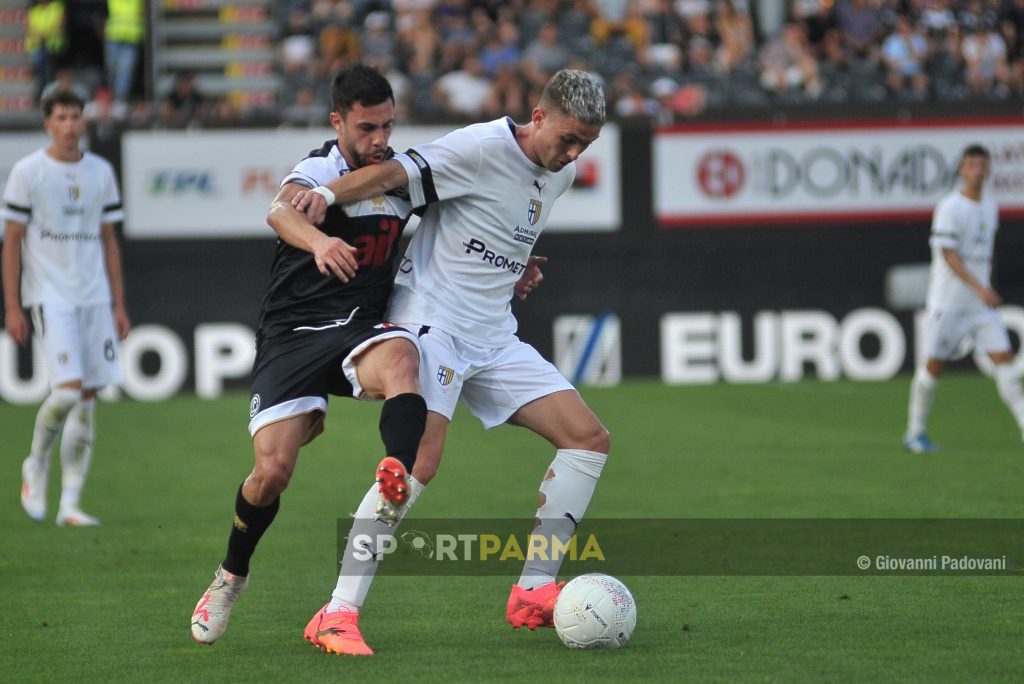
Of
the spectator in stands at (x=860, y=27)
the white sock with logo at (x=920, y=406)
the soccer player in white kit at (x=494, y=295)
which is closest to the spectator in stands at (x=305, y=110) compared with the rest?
the spectator in stands at (x=860, y=27)

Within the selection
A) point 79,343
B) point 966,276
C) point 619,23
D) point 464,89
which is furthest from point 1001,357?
point 619,23

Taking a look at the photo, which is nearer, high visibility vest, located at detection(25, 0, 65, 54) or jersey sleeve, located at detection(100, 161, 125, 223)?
jersey sleeve, located at detection(100, 161, 125, 223)

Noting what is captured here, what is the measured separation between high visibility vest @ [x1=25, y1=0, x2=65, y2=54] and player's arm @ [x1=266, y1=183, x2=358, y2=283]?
16949mm

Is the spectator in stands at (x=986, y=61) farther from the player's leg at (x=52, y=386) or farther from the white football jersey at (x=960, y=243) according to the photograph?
the player's leg at (x=52, y=386)

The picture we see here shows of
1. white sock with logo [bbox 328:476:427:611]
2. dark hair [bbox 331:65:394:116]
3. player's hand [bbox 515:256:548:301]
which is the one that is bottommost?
white sock with logo [bbox 328:476:427:611]

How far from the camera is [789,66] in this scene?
20.2 metres

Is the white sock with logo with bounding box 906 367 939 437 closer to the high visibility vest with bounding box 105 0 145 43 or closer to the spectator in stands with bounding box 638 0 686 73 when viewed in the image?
the spectator in stands with bounding box 638 0 686 73

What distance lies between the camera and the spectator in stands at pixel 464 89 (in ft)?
64.3

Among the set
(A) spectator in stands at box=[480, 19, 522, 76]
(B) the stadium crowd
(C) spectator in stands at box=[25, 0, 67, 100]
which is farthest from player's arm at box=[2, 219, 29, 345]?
(C) spectator in stands at box=[25, 0, 67, 100]

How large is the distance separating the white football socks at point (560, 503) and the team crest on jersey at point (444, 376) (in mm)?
528

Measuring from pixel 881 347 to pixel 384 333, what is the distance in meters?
13.7

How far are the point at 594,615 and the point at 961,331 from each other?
313 inches

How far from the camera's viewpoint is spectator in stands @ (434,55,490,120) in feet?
64.3

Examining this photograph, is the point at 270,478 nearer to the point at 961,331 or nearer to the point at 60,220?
the point at 60,220
